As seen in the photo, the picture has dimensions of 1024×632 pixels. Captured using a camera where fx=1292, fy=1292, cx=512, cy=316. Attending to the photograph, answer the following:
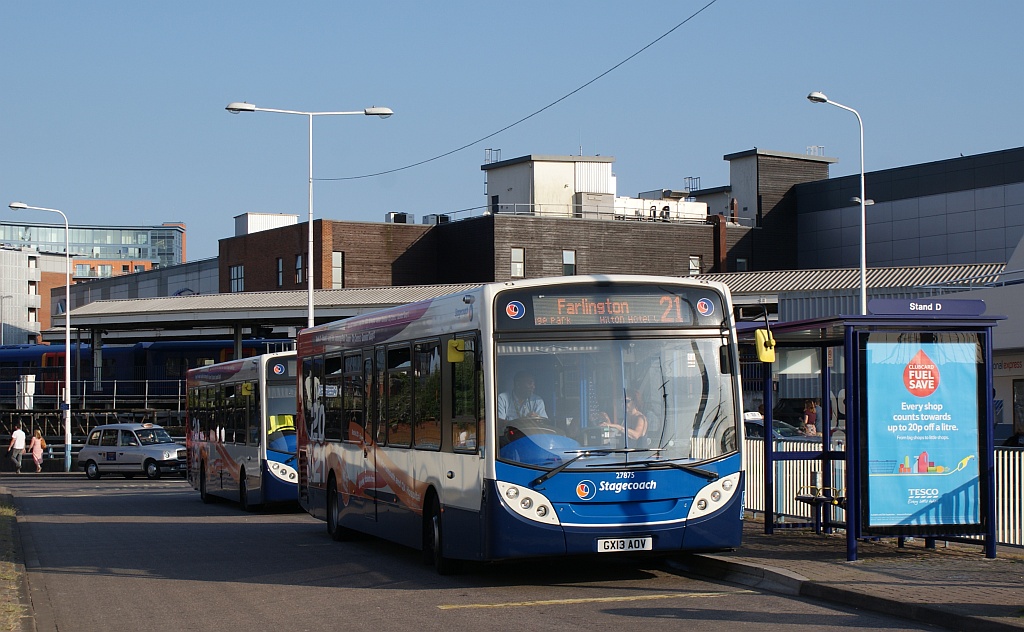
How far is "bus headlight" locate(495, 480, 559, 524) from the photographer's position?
1171 cm

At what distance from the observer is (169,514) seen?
24.6 meters

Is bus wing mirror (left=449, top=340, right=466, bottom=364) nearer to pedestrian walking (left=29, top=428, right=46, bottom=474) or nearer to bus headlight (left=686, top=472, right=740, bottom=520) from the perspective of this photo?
bus headlight (left=686, top=472, right=740, bottom=520)

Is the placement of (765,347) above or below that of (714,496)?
above

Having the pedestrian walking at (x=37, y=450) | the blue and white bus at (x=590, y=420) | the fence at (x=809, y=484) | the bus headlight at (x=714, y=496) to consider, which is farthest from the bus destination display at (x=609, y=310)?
the pedestrian walking at (x=37, y=450)

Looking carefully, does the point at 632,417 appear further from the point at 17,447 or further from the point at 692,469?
the point at 17,447

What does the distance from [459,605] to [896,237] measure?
61.4 m

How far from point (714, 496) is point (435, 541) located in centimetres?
310

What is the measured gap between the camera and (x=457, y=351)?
41.3 feet

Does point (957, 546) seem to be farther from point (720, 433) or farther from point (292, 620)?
point (292, 620)

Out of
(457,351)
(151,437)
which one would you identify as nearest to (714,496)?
(457,351)

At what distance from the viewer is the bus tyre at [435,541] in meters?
13.2

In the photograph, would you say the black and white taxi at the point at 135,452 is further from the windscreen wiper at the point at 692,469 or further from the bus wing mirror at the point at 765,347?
the bus wing mirror at the point at 765,347

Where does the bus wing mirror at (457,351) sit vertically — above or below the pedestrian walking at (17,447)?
above

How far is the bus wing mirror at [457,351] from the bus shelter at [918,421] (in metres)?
2.90
